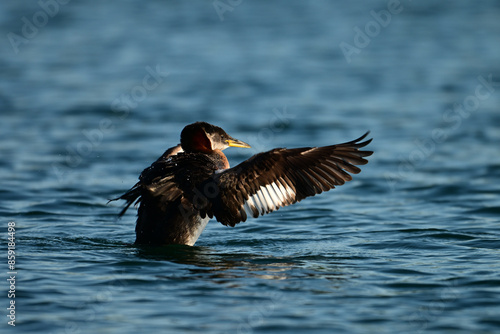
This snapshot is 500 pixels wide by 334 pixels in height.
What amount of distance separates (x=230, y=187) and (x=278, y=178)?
471 millimetres

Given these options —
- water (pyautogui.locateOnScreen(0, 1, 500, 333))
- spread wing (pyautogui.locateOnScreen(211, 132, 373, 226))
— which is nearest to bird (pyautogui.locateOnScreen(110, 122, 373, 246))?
spread wing (pyautogui.locateOnScreen(211, 132, 373, 226))

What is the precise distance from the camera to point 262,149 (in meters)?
13.1

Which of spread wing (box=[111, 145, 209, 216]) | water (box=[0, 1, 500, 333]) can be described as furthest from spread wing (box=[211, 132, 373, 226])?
water (box=[0, 1, 500, 333])

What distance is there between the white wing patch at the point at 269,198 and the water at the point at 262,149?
0.51 m

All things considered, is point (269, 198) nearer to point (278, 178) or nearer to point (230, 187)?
point (278, 178)

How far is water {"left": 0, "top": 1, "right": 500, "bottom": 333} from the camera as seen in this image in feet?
20.7

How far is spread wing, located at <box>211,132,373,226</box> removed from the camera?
743cm

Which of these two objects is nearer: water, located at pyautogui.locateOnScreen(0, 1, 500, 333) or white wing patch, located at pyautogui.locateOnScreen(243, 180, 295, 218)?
water, located at pyautogui.locateOnScreen(0, 1, 500, 333)

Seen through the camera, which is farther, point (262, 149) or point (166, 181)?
point (262, 149)

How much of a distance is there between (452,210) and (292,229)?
2.29 m

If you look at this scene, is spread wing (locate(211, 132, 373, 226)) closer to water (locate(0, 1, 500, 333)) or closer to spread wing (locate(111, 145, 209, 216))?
spread wing (locate(111, 145, 209, 216))

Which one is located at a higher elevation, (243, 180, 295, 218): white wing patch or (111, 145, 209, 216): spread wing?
(111, 145, 209, 216): spread wing

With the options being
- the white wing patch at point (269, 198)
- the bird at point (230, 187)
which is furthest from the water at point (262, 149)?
the white wing patch at point (269, 198)

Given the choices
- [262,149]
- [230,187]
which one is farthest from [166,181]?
[262,149]
